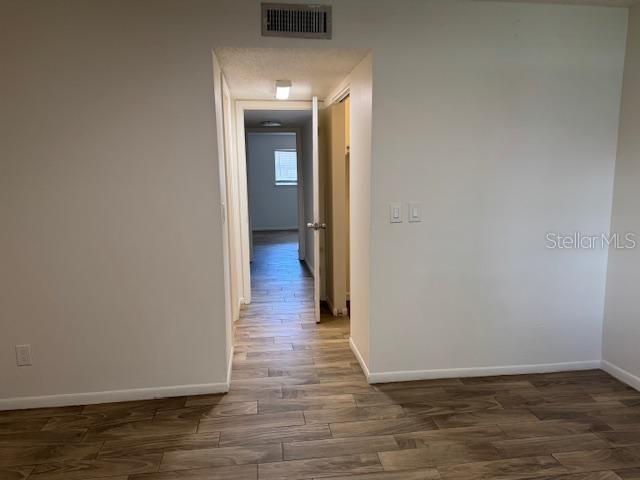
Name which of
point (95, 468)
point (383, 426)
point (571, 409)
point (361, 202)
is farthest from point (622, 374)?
point (95, 468)

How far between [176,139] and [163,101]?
0.22 metres

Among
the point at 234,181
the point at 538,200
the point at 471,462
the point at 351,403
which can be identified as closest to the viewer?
the point at 471,462

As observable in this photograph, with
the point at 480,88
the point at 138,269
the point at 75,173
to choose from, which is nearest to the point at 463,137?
the point at 480,88

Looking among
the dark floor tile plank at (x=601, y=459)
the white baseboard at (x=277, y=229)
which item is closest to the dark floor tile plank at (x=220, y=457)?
the dark floor tile plank at (x=601, y=459)

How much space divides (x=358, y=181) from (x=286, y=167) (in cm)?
788

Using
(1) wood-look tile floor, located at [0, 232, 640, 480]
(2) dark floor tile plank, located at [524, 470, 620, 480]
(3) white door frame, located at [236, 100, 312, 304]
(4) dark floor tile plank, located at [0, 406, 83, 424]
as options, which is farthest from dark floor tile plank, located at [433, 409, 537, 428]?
(3) white door frame, located at [236, 100, 312, 304]

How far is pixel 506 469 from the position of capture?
1979mm

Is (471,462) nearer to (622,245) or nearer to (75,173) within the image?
(622,245)

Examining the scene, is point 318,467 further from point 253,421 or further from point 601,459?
point 601,459

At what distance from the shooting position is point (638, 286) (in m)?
2.67

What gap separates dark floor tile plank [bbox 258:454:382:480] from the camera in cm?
195

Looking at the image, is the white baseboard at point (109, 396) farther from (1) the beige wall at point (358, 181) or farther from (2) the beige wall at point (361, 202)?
(2) the beige wall at point (361, 202)

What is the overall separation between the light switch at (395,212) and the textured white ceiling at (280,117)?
2.27 m

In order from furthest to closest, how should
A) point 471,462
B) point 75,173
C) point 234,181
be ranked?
point 234,181, point 75,173, point 471,462
